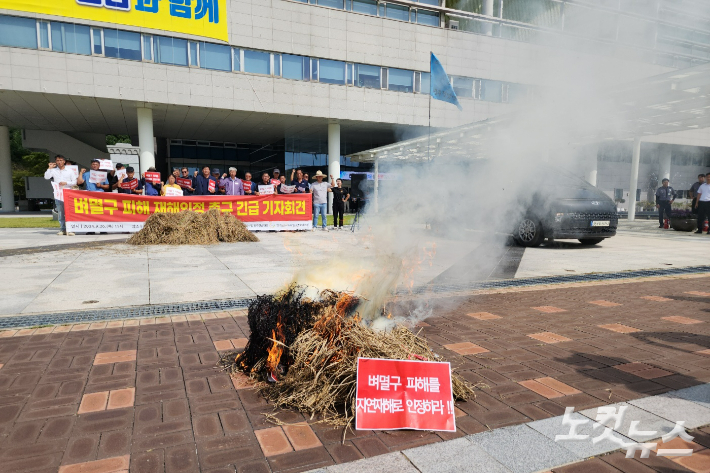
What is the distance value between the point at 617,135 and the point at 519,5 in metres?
3.36

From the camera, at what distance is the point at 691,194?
48.6 ft

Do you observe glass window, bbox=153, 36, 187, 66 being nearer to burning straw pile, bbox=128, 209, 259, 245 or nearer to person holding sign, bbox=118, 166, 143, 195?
person holding sign, bbox=118, 166, 143, 195

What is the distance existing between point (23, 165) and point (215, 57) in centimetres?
4172

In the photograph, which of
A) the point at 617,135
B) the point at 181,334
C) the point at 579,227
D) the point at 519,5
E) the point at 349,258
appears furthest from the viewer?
the point at 579,227

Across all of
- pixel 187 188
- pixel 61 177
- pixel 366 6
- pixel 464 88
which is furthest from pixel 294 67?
pixel 464 88

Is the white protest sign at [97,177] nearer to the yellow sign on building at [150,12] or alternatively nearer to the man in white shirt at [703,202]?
the yellow sign on building at [150,12]

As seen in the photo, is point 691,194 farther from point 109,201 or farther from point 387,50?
point 109,201

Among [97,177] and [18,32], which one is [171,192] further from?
[18,32]

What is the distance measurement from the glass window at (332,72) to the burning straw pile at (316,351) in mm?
22197

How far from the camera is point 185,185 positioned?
43.5 ft

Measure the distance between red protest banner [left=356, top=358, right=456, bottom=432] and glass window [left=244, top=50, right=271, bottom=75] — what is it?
2203 cm

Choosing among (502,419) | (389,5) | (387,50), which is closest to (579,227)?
(502,419)

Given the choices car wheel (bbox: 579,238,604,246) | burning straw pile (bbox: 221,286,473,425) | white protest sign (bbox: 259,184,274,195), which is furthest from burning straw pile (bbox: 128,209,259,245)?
car wheel (bbox: 579,238,604,246)

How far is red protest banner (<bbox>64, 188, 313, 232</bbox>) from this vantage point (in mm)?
11703
